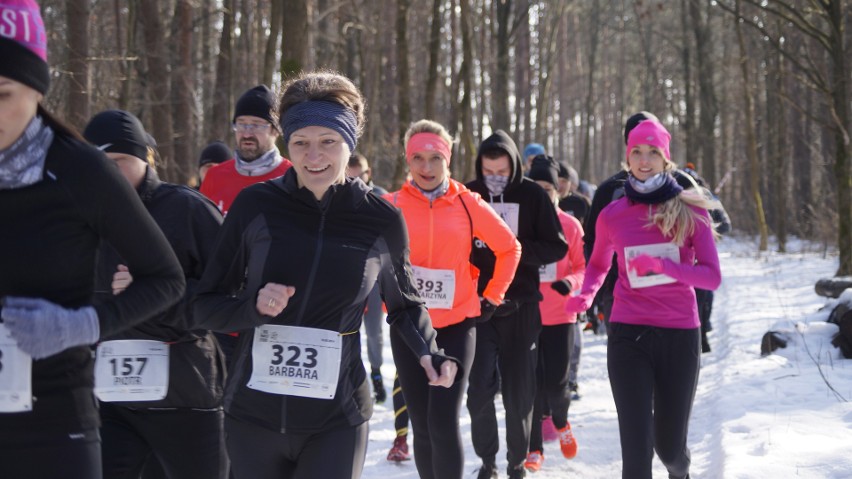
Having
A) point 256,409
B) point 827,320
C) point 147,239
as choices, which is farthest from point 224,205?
point 827,320

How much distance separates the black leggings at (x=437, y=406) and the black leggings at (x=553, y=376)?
187cm

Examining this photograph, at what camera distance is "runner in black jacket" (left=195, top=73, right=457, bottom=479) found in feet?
10.4

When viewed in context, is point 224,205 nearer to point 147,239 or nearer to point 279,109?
point 279,109

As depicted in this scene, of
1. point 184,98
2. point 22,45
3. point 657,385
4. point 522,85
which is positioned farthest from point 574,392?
point 522,85

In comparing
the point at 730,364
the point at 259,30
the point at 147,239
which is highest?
the point at 259,30

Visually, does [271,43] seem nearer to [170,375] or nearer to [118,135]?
[118,135]

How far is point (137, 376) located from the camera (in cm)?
365

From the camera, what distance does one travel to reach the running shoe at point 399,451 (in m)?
6.72

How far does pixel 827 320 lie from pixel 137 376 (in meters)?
8.33

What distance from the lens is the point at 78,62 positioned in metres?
11.2

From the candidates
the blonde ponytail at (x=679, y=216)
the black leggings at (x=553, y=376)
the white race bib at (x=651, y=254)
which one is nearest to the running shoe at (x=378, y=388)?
the black leggings at (x=553, y=376)

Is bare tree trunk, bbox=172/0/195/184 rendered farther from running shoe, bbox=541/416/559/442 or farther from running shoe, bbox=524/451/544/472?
running shoe, bbox=524/451/544/472

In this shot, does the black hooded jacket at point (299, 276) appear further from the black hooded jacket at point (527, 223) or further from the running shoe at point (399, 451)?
the running shoe at point (399, 451)

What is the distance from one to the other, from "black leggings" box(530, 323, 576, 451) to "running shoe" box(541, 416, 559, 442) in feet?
1.00
